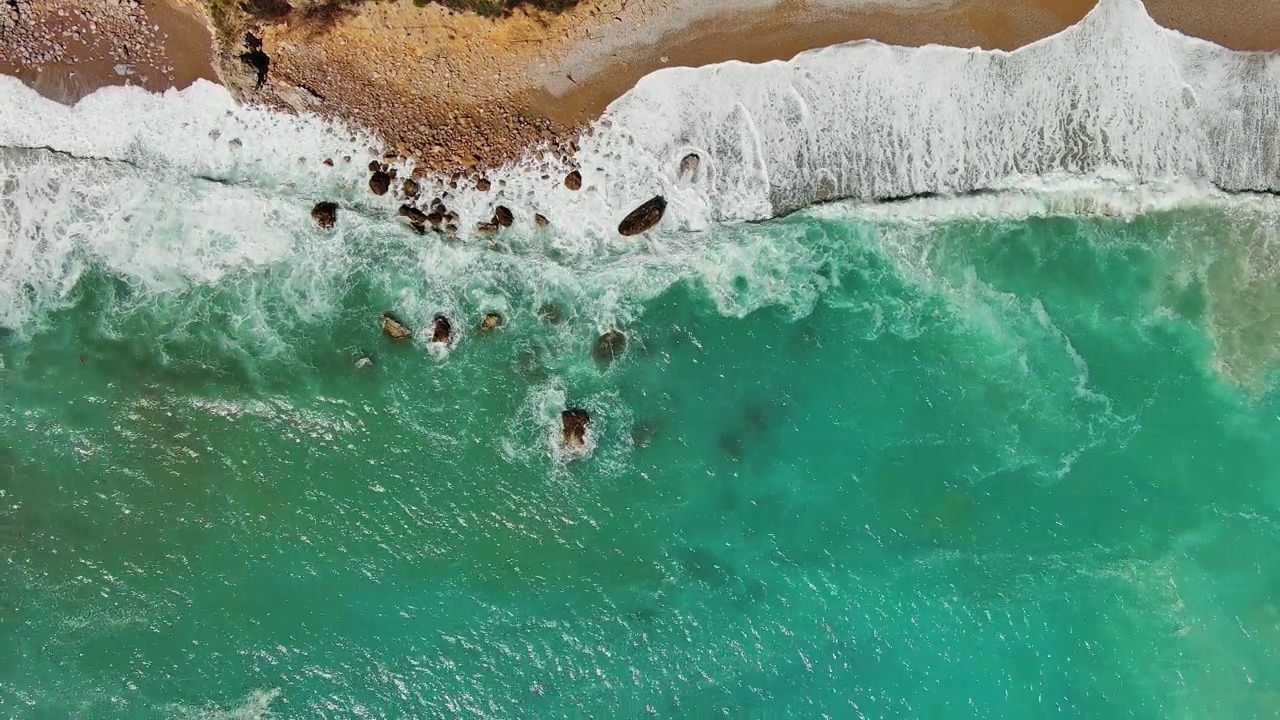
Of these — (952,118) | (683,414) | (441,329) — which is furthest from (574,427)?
(952,118)

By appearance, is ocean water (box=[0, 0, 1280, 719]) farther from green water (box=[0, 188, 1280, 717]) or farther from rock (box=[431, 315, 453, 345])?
rock (box=[431, 315, 453, 345])

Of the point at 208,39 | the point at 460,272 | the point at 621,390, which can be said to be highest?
the point at 208,39

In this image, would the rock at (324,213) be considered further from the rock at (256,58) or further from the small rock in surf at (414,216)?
the rock at (256,58)

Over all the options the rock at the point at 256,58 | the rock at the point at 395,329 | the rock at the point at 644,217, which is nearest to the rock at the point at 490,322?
the rock at the point at 395,329

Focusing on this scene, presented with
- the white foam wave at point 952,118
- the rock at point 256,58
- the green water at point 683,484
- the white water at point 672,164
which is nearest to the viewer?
the rock at point 256,58

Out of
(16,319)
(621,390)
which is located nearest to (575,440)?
(621,390)

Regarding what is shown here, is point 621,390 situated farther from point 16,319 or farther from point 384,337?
point 16,319
